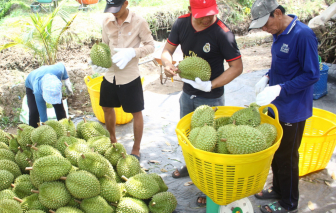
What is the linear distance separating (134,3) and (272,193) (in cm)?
927

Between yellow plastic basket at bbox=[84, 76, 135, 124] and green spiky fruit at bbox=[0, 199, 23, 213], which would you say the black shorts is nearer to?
yellow plastic basket at bbox=[84, 76, 135, 124]

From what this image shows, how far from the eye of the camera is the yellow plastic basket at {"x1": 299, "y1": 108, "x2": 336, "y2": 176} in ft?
8.82

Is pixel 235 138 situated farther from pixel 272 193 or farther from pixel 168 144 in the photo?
pixel 168 144

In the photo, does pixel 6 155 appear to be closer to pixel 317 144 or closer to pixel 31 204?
pixel 31 204

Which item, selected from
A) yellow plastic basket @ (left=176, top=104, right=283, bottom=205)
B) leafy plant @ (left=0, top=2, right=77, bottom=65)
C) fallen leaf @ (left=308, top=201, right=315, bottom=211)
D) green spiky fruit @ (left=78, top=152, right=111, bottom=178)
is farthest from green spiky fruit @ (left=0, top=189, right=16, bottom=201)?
leafy plant @ (left=0, top=2, right=77, bottom=65)

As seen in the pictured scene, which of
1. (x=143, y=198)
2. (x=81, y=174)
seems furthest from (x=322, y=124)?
(x=81, y=174)

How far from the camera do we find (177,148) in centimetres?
379

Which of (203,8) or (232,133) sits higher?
(203,8)

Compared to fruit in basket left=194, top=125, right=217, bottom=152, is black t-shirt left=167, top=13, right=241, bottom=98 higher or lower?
higher

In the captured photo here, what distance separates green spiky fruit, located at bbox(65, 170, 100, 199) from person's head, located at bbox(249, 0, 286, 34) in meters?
1.83

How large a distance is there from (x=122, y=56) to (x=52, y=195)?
5.35 ft

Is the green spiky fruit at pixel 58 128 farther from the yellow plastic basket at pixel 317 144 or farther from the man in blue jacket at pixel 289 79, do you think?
the yellow plastic basket at pixel 317 144

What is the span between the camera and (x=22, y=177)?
2.24 m

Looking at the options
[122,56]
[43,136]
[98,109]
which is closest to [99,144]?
[43,136]
